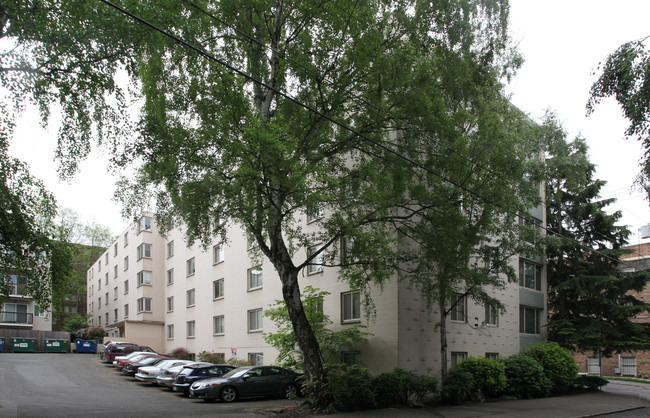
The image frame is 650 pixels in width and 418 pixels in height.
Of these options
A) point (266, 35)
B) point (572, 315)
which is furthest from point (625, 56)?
point (572, 315)

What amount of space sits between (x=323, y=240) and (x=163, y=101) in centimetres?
632

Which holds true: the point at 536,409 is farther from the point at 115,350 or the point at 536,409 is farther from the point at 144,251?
the point at 144,251

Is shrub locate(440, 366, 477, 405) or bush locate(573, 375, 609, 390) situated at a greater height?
shrub locate(440, 366, 477, 405)

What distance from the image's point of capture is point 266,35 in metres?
16.4

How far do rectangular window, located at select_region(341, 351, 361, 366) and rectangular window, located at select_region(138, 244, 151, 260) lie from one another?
104 feet

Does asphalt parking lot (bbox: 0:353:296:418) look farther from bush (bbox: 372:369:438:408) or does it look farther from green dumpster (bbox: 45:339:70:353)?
green dumpster (bbox: 45:339:70:353)

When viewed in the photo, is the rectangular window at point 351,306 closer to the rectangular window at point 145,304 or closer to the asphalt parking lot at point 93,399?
the asphalt parking lot at point 93,399

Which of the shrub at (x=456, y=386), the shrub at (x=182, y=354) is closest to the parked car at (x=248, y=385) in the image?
the shrub at (x=456, y=386)

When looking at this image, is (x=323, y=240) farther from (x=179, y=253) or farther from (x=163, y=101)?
(x=179, y=253)

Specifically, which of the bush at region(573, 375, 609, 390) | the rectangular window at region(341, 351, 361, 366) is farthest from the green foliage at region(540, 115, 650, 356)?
the rectangular window at region(341, 351, 361, 366)

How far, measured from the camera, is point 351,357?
69.5ft

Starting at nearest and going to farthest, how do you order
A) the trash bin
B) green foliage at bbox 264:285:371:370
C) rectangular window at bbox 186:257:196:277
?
1. green foliage at bbox 264:285:371:370
2. rectangular window at bbox 186:257:196:277
3. the trash bin

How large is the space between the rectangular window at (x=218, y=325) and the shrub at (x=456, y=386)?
17.2m

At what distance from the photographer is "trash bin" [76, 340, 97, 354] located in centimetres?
4541
